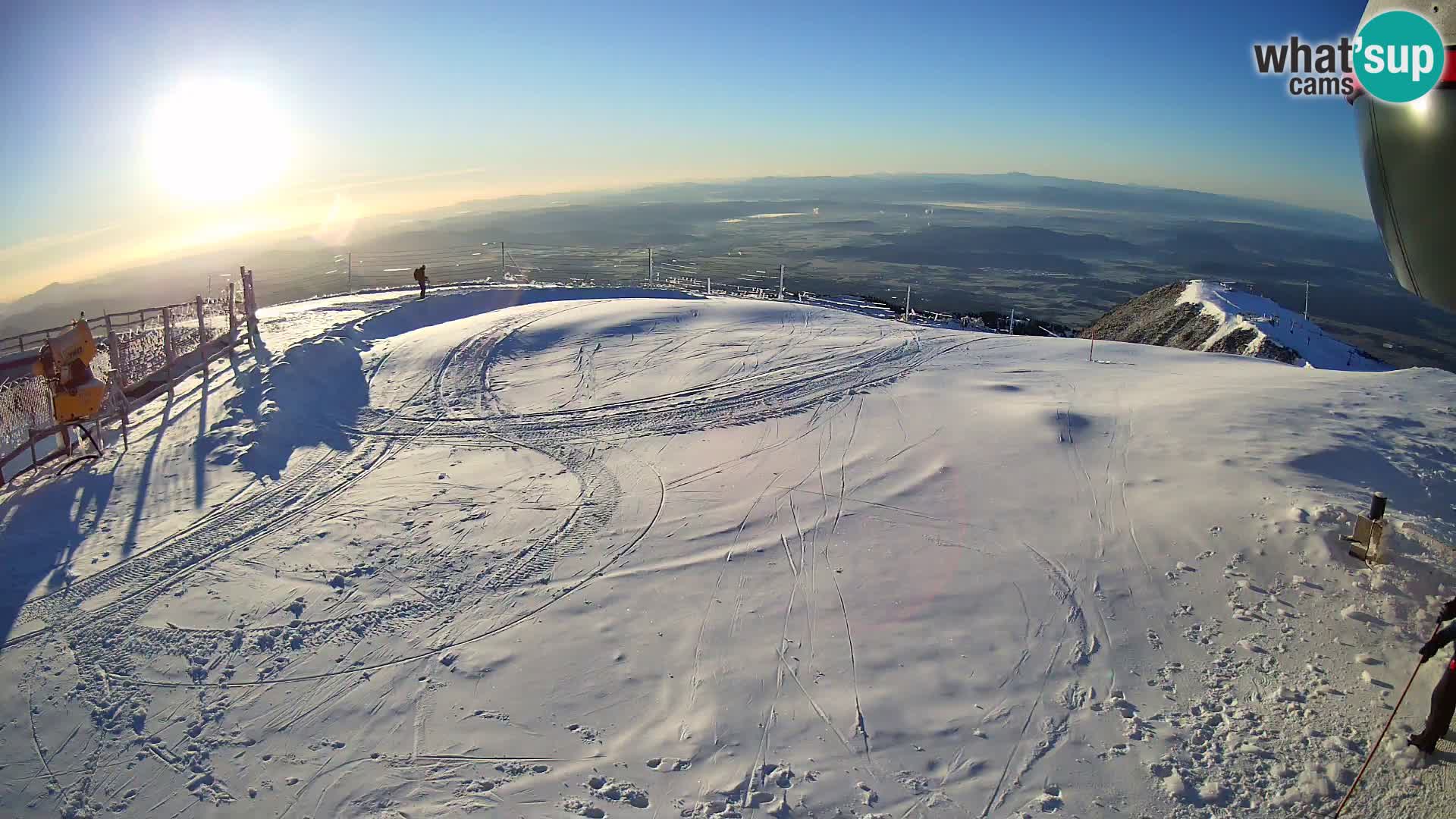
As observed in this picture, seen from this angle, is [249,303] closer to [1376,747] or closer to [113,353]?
[113,353]

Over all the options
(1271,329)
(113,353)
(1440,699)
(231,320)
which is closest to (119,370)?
(113,353)

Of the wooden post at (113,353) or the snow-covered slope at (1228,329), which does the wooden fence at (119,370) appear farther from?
the snow-covered slope at (1228,329)

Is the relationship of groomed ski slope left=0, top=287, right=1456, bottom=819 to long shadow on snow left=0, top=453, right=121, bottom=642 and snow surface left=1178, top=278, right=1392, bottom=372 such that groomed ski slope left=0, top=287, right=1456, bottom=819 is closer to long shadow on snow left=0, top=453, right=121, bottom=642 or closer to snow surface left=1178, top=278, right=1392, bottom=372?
long shadow on snow left=0, top=453, right=121, bottom=642

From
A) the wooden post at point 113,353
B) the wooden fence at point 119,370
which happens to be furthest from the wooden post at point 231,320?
the wooden post at point 113,353

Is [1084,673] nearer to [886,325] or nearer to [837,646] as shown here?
[837,646]

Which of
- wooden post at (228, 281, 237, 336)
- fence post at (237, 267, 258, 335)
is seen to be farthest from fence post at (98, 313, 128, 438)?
fence post at (237, 267, 258, 335)

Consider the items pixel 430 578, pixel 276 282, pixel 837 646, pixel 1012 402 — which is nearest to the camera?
pixel 837 646

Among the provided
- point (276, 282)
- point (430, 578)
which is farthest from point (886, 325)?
point (276, 282)
